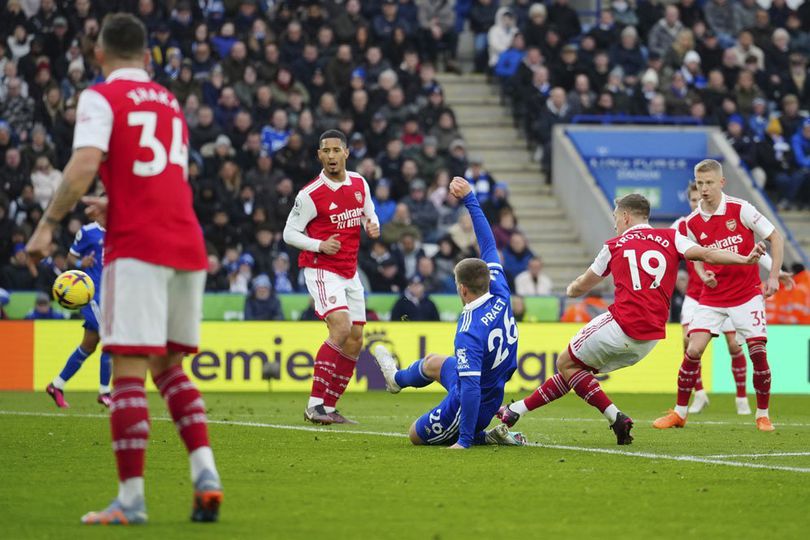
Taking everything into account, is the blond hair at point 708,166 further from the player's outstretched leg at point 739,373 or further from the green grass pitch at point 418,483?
the player's outstretched leg at point 739,373

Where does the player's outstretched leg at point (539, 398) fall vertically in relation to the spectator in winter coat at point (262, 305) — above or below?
below

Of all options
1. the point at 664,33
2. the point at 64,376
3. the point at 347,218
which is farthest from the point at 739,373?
the point at 664,33

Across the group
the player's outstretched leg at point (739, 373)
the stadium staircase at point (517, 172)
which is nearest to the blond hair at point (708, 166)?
the player's outstretched leg at point (739, 373)

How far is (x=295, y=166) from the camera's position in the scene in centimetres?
2306

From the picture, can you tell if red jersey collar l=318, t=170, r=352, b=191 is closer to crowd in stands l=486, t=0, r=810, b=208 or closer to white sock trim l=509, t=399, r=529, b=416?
white sock trim l=509, t=399, r=529, b=416

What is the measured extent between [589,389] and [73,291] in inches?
210

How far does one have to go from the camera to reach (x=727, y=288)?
1344 cm

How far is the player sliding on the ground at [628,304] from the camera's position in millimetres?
10672

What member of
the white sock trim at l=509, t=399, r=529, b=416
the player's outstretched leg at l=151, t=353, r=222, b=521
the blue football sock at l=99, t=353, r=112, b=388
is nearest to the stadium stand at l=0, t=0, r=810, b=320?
the blue football sock at l=99, t=353, r=112, b=388

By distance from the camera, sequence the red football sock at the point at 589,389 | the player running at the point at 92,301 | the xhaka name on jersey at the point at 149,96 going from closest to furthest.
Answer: the xhaka name on jersey at the point at 149,96
the red football sock at the point at 589,389
the player running at the point at 92,301

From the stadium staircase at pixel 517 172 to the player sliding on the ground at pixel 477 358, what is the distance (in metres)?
14.1

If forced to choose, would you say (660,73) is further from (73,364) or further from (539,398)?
(539,398)

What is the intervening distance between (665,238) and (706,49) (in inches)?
727

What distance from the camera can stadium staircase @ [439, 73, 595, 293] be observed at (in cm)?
2542
